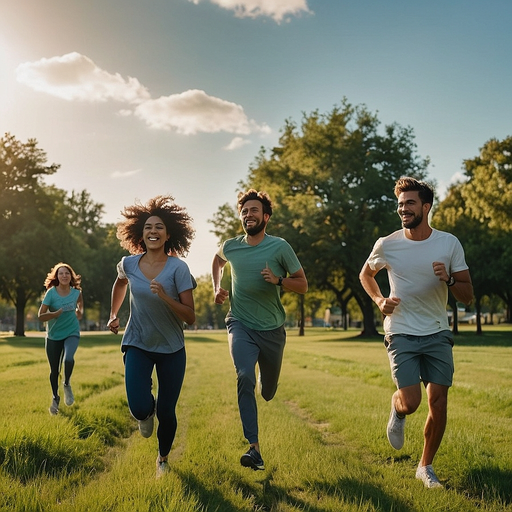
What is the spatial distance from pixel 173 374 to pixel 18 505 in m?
A: 1.93

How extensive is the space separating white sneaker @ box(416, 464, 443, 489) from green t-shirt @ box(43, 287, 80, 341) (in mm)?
6738

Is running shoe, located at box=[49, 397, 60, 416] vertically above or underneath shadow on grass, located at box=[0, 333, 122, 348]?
above

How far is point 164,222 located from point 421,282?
2850mm

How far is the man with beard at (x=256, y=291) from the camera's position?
22.0 ft

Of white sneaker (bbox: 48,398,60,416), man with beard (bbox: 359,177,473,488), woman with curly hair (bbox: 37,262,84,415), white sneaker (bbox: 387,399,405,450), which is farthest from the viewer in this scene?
woman with curly hair (bbox: 37,262,84,415)

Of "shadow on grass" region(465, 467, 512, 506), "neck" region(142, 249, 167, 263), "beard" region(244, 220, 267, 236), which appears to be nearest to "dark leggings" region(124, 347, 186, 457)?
"neck" region(142, 249, 167, 263)

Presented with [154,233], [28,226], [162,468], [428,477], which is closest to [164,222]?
[154,233]

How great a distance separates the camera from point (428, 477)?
577 cm

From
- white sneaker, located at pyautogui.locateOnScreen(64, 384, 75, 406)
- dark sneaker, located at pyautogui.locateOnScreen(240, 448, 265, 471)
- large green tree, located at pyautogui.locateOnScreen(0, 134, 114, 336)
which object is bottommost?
white sneaker, located at pyautogui.locateOnScreen(64, 384, 75, 406)

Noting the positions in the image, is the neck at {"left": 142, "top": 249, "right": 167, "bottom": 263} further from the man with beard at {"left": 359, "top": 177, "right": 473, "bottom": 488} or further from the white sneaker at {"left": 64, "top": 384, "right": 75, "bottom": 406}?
the white sneaker at {"left": 64, "top": 384, "right": 75, "bottom": 406}

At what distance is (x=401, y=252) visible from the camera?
6242 mm

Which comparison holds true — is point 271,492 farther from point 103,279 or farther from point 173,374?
point 103,279

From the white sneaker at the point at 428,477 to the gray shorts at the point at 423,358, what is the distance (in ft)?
2.55

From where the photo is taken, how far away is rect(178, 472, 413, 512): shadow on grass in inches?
199
